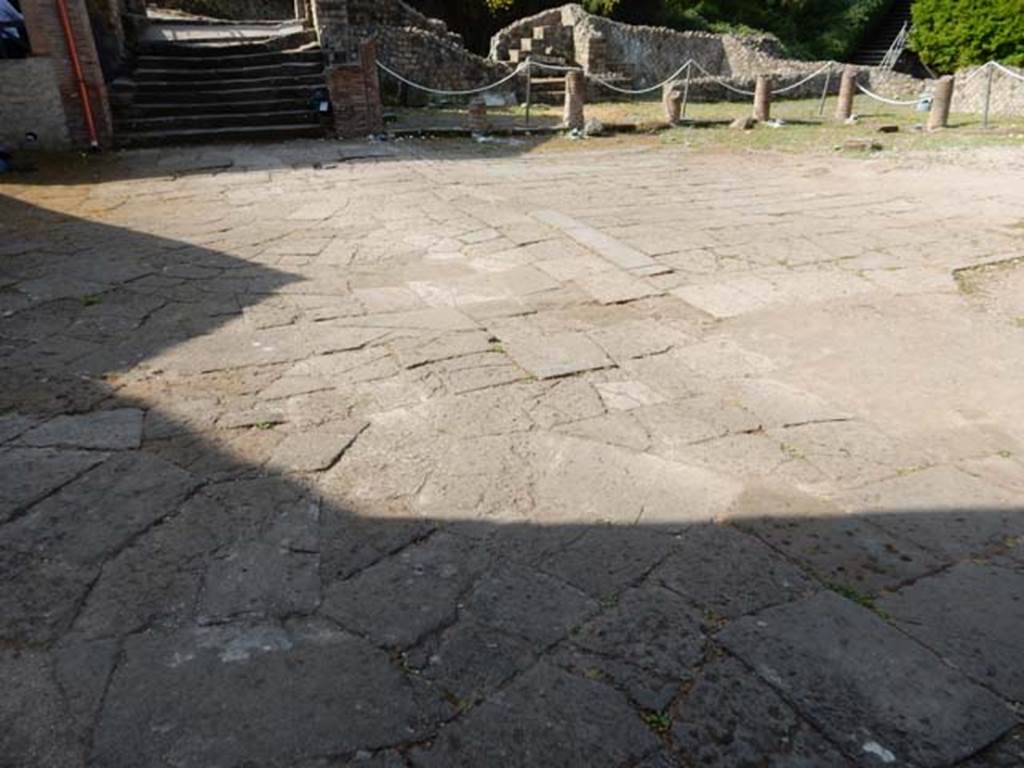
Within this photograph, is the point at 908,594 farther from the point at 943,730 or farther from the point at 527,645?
the point at 527,645

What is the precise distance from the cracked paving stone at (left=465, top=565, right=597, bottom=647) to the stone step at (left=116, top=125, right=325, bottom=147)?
9.67 m

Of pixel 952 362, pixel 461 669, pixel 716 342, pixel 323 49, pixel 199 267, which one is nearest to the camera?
pixel 461 669

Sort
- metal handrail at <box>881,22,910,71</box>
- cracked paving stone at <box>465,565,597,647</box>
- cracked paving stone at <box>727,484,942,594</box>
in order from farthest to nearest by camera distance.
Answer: metal handrail at <box>881,22,910,71</box> < cracked paving stone at <box>727,484,942,594</box> < cracked paving stone at <box>465,565,597,647</box>

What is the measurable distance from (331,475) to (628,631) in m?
1.28

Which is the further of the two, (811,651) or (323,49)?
(323,49)

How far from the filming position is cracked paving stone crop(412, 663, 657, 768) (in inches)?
66.6

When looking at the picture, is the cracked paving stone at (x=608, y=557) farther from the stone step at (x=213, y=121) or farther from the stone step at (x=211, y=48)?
the stone step at (x=211, y=48)

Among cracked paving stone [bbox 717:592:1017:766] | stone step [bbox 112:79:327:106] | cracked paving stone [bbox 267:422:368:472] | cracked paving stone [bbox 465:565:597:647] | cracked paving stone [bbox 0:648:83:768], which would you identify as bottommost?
cracked paving stone [bbox 717:592:1017:766]

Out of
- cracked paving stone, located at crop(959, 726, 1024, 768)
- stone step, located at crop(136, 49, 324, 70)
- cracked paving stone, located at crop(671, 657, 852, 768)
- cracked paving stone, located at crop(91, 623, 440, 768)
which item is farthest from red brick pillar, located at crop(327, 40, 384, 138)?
cracked paving stone, located at crop(959, 726, 1024, 768)

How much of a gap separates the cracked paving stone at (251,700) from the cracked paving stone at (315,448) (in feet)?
2.90

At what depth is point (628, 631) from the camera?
2.07 m

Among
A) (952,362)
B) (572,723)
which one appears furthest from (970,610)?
(952,362)

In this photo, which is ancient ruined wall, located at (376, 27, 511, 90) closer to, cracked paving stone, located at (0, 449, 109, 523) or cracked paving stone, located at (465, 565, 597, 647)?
cracked paving stone, located at (0, 449, 109, 523)

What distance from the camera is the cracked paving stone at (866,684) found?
175 cm
